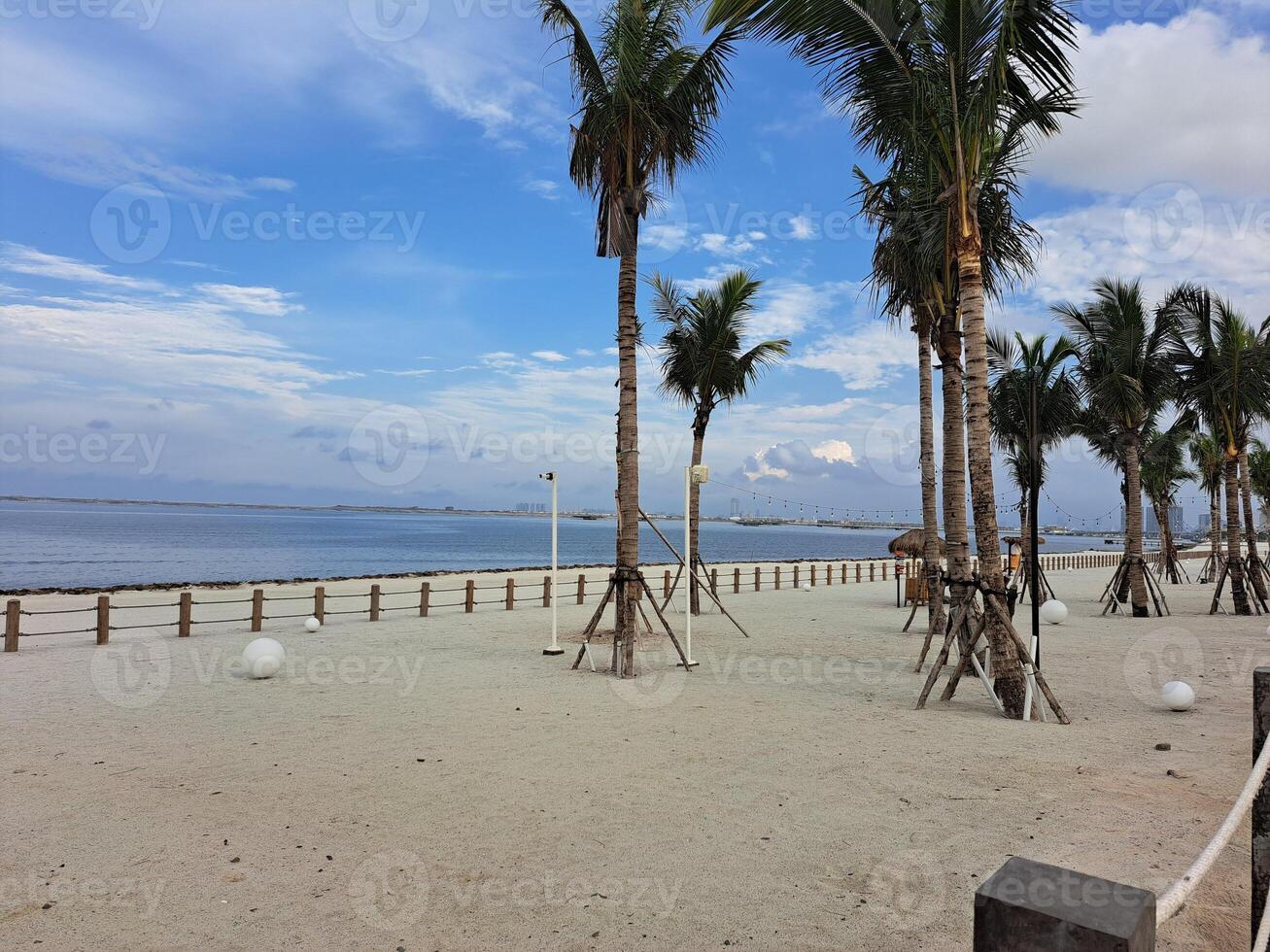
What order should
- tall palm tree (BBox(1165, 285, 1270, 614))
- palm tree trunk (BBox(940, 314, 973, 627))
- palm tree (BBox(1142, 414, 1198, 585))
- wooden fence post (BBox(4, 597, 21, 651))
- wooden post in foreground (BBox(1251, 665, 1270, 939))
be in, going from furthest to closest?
1. palm tree (BBox(1142, 414, 1198, 585))
2. tall palm tree (BBox(1165, 285, 1270, 614))
3. wooden fence post (BBox(4, 597, 21, 651))
4. palm tree trunk (BBox(940, 314, 973, 627))
5. wooden post in foreground (BBox(1251, 665, 1270, 939))

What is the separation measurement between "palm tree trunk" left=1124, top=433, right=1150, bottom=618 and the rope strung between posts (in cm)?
1739

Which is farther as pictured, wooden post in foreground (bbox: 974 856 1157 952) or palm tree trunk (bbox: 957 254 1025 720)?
palm tree trunk (bbox: 957 254 1025 720)

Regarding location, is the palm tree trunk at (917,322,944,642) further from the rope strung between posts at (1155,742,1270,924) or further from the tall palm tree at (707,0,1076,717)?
the rope strung between posts at (1155,742,1270,924)

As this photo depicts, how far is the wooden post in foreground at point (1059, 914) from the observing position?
1.54 m

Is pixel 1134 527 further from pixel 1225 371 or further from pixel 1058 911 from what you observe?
pixel 1058 911

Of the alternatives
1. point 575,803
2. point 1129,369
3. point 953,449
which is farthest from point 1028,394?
point 575,803

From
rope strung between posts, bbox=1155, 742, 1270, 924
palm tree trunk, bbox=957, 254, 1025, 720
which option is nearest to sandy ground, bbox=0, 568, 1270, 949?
palm tree trunk, bbox=957, 254, 1025, 720

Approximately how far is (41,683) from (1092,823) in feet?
38.0

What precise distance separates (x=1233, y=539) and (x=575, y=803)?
1897cm

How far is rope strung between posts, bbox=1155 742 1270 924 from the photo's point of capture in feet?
7.28

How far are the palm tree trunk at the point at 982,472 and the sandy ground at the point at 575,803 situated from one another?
540mm

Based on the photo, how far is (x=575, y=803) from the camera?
550 cm

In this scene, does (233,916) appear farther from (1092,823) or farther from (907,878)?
(1092,823)

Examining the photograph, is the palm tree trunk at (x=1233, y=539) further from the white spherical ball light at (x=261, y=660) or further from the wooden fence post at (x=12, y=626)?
the wooden fence post at (x=12, y=626)
